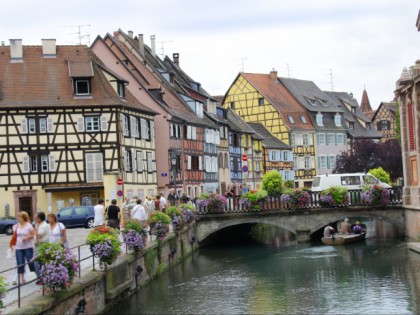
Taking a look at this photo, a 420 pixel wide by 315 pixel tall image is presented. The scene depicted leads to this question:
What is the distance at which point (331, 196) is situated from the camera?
44062mm

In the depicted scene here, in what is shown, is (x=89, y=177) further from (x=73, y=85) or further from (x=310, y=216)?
(x=310, y=216)

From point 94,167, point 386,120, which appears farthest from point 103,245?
point 386,120

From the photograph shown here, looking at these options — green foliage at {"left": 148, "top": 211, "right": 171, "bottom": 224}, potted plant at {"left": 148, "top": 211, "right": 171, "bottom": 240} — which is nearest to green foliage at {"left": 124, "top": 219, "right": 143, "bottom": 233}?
potted plant at {"left": 148, "top": 211, "right": 171, "bottom": 240}

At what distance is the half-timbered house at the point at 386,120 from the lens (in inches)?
4510

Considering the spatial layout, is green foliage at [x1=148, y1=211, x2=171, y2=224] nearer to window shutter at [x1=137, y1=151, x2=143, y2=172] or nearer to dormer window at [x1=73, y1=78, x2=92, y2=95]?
dormer window at [x1=73, y1=78, x2=92, y2=95]

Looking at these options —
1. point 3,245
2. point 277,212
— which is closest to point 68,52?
point 277,212

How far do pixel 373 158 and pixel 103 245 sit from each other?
6717 centimetres

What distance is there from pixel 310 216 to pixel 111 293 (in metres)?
24.2

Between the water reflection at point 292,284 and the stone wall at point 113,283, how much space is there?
497 mm

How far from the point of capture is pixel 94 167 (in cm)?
4966

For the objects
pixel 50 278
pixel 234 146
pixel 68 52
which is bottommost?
pixel 50 278

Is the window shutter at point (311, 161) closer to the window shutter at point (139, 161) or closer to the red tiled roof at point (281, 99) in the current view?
the red tiled roof at point (281, 99)

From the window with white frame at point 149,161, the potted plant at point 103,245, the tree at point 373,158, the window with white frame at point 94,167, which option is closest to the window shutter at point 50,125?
the window with white frame at point 94,167

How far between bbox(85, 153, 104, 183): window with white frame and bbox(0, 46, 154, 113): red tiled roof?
316 centimetres
